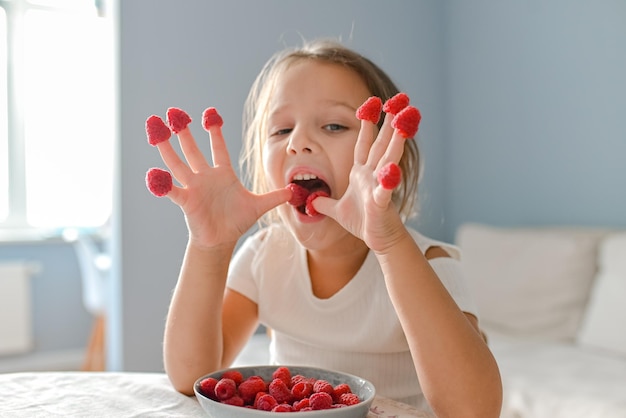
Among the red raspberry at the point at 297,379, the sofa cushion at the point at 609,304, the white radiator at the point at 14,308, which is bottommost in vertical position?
the white radiator at the point at 14,308

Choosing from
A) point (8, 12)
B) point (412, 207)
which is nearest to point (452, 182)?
point (412, 207)

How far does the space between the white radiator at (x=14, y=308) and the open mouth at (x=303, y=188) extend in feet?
9.57

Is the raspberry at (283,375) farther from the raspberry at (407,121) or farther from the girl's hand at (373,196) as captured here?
the raspberry at (407,121)

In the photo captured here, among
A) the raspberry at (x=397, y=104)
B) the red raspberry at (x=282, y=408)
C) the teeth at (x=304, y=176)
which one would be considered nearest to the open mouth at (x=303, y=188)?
the teeth at (x=304, y=176)

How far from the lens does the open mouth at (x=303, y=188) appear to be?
87cm

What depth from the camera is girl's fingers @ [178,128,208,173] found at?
73 centimetres

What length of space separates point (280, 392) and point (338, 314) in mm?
335

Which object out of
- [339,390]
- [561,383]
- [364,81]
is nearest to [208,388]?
[339,390]

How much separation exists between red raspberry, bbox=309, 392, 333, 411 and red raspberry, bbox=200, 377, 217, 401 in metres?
0.10

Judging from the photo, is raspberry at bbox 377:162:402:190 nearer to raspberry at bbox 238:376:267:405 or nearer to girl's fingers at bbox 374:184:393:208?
girl's fingers at bbox 374:184:393:208

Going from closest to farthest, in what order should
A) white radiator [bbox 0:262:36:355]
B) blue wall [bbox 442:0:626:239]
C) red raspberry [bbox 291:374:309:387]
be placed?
red raspberry [bbox 291:374:309:387], blue wall [bbox 442:0:626:239], white radiator [bbox 0:262:36:355]

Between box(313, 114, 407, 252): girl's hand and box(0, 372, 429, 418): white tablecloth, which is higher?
box(313, 114, 407, 252): girl's hand

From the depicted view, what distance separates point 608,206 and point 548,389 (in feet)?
3.16

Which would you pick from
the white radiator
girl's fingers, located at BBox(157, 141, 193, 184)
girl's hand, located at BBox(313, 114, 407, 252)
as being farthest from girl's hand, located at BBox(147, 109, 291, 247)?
the white radiator
